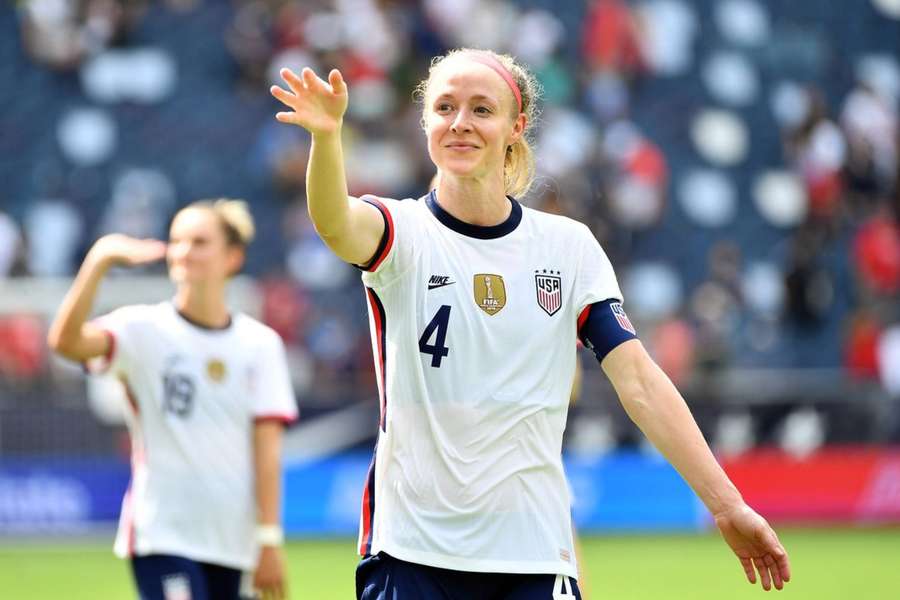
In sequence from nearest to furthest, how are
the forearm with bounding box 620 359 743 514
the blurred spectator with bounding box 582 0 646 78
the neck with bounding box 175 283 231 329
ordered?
the forearm with bounding box 620 359 743 514, the neck with bounding box 175 283 231 329, the blurred spectator with bounding box 582 0 646 78

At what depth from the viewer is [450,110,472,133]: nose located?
471 cm

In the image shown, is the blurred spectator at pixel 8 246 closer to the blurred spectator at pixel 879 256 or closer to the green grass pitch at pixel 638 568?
the green grass pitch at pixel 638 568

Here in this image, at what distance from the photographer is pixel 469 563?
4668 millimetres

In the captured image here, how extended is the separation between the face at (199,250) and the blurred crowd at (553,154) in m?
9.38

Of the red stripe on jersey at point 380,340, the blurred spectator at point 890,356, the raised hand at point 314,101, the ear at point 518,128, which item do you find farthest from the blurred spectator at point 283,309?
the raised hand at point 314,101

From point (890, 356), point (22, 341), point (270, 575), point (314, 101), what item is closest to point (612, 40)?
point (890, 356)

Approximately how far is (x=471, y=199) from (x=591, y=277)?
0.46m

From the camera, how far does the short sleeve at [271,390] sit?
7152mm

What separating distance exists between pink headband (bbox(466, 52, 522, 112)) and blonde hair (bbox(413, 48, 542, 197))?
0.10ft

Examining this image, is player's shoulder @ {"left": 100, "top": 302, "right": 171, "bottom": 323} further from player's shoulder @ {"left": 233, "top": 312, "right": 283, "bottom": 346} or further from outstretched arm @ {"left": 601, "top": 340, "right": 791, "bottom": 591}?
outstretched arm @ {"left": 601, "top": 340, "right": 791, "bottom": 591}

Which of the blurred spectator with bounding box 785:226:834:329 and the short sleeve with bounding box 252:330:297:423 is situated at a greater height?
the blurred spectator with bounding box 785:226:834:329

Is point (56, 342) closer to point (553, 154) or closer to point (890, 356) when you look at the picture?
point (553, 154)

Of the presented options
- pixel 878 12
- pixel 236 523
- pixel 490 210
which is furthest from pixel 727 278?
pixel 490 210

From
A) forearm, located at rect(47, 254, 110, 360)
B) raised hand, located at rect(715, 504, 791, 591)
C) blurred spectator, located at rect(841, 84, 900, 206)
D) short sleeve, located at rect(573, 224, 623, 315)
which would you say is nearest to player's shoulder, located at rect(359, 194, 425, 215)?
short sleeve, located at rect(573, 224, 623, 315)
